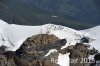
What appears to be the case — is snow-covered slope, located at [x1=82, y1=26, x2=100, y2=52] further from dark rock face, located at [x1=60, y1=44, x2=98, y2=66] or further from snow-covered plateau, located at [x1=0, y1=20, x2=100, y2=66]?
dark rock face, located at [x1=60, y1=44, x2=98, y2=66]

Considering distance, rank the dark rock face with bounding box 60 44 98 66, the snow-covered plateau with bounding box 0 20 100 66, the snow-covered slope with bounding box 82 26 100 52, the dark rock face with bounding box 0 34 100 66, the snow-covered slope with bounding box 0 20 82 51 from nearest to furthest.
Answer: the dark rock face with bounding box 0 34 100 66
the dark rock face with bounding box 60 44 98 66
the snow-covered slope with bounding box 82 26 100 52
the snow-covered plateau with bounding box 0 20 100 66
the snow-covered slope with bounding box 0 20 82 51

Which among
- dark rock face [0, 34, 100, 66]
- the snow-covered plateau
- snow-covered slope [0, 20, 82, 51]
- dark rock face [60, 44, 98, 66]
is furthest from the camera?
snow-covered slope [0, 20, 82, 51]

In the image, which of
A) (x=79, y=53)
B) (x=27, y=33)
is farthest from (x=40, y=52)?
(x=27, y=33)

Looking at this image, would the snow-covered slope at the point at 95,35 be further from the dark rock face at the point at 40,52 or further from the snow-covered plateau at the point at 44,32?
the dark rock face at the point at 40,52

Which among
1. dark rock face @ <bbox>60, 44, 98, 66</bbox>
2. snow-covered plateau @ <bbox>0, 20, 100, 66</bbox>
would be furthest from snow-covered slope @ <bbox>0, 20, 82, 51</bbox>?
dark rock face @ <bbox>60, 44, 98, 66</bbox>

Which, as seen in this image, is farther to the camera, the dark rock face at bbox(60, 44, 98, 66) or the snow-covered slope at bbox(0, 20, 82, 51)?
the snow-covered slope at bbox(0, 20, 82, 51)

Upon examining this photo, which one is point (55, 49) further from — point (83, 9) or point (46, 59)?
point (83, 9)

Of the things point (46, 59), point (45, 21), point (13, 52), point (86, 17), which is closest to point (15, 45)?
point (13, 52)
